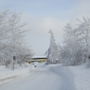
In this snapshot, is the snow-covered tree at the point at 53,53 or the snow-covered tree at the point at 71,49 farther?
the snow-covered tree at the point at 53,53

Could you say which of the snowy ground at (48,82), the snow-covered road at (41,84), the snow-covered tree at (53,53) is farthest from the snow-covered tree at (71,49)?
the snow-covered road at (41,84)

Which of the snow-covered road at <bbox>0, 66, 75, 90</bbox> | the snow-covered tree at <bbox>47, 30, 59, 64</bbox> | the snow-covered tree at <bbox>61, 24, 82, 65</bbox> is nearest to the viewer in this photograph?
the snow-covered road at <bbox>0, 66, 75, 90</bbox>

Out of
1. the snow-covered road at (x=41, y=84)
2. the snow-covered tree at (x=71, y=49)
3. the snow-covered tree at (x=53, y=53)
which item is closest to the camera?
the snow-covered road at (x=41, y=84)

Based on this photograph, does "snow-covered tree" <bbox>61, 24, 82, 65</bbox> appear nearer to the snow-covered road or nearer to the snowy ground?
the snowy ground

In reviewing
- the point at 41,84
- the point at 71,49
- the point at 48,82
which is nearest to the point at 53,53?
the point at 71,49

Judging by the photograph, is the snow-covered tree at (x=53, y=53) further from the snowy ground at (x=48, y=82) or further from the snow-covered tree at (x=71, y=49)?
the snowy ground at (x=48, y=82)

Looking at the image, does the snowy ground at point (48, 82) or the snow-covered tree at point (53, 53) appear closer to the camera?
the snowy ground at point (48, 82)

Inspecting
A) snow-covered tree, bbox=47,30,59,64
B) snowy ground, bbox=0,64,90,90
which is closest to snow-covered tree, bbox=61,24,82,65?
snow-covered tree, bbox=47,30,59,64

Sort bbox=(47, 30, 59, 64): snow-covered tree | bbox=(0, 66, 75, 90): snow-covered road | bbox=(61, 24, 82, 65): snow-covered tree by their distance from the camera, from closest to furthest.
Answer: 1. bbox=(0, 66, 75, 90): snow-covered road
2. bbox=(61, 24, 82, 65): snow-covered tree
3. bbox=(47, 30, 59, 64): snow-covered tree

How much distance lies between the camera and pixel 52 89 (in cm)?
1308

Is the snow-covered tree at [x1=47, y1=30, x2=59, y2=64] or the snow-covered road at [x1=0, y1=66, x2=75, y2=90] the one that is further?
the snow-covered tree at [x1=47, y1=30, x2=59, y2=64]

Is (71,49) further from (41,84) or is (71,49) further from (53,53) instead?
(41,84)

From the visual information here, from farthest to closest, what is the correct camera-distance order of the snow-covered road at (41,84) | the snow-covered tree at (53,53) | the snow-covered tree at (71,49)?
1. the snow-covered tree at (53,53)
2. the snow-covered tree at (71,49)
3. the snow-covered road at (41,84)

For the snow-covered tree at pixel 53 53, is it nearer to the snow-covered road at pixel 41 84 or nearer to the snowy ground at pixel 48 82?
the snowy ground at pixel 48 82
